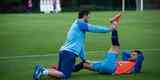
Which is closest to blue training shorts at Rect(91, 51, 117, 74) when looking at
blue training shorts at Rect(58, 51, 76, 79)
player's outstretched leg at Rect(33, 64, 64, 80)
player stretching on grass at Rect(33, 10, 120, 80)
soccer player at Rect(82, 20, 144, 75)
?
soccer player at Rect(82, 20, 144, 75)

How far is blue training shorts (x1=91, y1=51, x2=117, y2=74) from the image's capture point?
1324cm

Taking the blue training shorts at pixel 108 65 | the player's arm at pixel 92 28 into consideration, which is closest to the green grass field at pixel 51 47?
the blue training shorts at pixel 108 65

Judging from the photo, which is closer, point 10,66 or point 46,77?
point 46,77

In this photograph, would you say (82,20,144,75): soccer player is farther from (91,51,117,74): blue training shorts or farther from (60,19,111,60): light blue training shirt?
(60,19,111,60): light blue training shirt

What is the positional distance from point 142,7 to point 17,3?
10292mm

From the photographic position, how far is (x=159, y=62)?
51.8 ft

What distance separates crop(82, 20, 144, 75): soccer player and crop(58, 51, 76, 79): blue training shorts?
897 millimetres

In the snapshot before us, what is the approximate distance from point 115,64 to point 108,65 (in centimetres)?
15

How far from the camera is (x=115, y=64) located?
1333cm

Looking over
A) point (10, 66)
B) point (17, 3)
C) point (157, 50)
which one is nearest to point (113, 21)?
point (10, 66)

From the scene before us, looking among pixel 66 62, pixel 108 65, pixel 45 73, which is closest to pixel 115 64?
pixel 108 65

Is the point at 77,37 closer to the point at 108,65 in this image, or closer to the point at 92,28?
the point at 92,28

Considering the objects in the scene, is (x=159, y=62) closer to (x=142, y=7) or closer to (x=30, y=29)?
(x=30, y=29)

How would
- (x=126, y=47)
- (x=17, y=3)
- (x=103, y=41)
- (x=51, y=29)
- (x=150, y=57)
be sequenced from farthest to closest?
1. (x=17, y=3)
2. (x=51, y=29)
3. (x=103, y=41)
4. (x=126, y=47)
5. (x=150, y=57)
